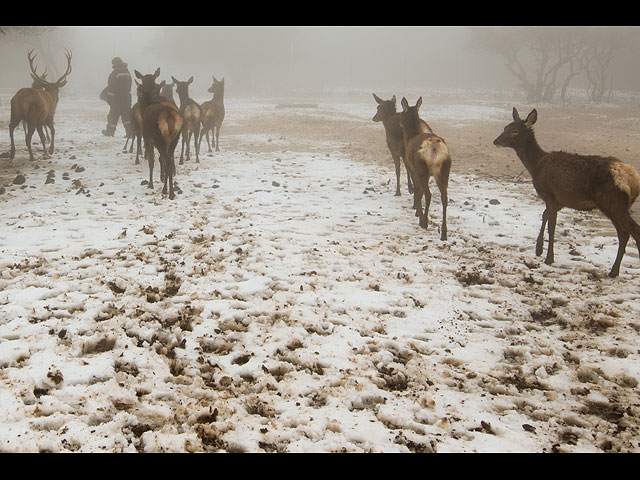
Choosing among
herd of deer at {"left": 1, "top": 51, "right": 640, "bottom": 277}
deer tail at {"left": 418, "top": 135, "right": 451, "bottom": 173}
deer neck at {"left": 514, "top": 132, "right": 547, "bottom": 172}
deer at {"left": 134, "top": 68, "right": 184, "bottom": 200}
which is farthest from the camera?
deer at {"left": 134, "top": 68, "right": 184, "bottom": 200}

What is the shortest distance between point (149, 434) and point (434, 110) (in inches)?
1176

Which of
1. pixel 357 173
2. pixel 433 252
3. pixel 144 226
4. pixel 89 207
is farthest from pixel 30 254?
pixel 357 173

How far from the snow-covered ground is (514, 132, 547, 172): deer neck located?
114 centimetres

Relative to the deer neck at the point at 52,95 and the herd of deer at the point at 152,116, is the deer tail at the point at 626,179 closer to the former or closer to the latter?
the herd of deer at the point at 152,116

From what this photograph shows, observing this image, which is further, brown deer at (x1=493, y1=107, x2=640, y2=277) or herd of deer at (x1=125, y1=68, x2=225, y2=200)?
herd of deer at (x1=125, y1=68, x2=225, y2=200)

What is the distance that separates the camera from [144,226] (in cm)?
625

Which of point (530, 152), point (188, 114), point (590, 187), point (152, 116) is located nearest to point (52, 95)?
point (188, 114)

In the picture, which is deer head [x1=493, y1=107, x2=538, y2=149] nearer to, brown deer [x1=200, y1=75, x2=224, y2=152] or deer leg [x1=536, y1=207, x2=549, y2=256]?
deer leg [x1=536, y1=207, x2=549, y2=256]

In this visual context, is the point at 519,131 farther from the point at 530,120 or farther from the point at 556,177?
the point at 556,177

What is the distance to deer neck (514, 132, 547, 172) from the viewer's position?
6.20 m

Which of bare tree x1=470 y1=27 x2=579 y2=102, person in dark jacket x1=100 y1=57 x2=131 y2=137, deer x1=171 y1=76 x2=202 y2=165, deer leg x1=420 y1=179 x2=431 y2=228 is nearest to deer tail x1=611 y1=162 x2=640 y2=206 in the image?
deer leg x1=420 y1=179 x2=431 y2=228

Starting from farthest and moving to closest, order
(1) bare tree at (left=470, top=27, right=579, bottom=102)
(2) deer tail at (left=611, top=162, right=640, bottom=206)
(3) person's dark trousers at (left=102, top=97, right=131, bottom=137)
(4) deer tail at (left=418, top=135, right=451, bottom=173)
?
(1) bare tree at (left=470, top=27, right=579, bottom=102) → (3) person's dark trousers at (left=102, top=97, right=131, bottom=137) → (4) deer tail at (left=418, top=135, right=451, bottom=173) → (2) deer tail at (left=611, top=162, right=640, bottom=206)

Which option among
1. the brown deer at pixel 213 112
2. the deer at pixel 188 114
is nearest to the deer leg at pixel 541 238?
the deer at pixel 188 114
